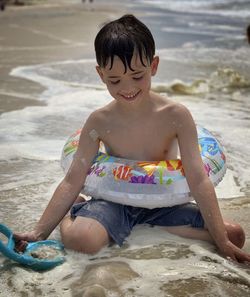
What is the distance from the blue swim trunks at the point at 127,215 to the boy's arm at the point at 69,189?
9cm

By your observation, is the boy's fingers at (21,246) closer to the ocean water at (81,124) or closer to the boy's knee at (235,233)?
the ocean water at (81,124)

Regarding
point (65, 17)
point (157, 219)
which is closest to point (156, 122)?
point (157, 219)

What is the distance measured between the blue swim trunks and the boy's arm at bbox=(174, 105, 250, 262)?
0.18m

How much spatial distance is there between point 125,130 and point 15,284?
1009mm

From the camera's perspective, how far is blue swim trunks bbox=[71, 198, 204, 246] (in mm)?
2803

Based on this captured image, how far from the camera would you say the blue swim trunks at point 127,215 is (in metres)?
2.80

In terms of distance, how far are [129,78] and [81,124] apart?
115 inches

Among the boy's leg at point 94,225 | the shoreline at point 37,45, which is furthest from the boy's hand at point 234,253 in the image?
the boy's leg at point 94,225

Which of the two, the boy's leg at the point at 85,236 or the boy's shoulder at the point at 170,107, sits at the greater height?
the boy's shoulder at the point at 170,107

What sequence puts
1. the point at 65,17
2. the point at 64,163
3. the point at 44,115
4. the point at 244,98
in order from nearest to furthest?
1. the point at 64,163
2. the point at 44,115
3. the point at 244,98
4. the point at 65,17

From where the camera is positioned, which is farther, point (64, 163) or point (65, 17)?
point (65, 17)

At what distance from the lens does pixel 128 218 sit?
2.95 m

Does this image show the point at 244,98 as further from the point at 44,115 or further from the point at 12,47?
the point at 12,47

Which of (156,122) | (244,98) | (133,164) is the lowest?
(244,98)
